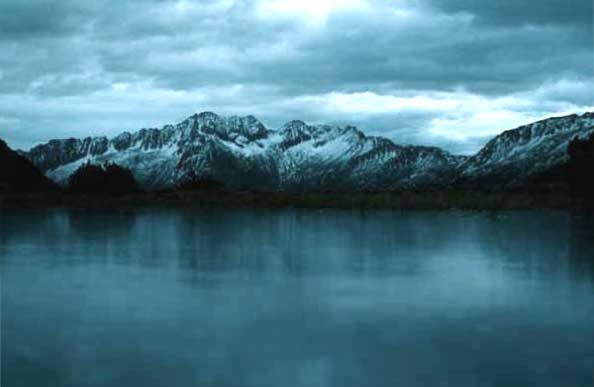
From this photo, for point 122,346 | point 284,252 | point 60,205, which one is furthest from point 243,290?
point 60,205

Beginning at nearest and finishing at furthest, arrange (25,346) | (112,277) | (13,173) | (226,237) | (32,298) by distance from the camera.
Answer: (25,346), (32,298), (112,277), (226,237), (13,173)

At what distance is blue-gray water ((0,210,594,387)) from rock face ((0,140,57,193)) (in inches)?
2730

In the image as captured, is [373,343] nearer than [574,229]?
Yes

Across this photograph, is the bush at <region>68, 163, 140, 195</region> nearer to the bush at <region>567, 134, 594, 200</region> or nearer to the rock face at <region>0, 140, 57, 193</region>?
the rock face at <region>0, 140, 57, 193</region>

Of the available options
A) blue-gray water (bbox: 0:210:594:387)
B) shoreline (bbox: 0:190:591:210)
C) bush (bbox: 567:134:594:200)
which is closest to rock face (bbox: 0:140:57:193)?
shoreline (bbox: 0:190:591:210)

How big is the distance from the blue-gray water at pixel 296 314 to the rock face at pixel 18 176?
69.4 metres

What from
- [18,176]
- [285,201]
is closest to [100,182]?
[18,176]

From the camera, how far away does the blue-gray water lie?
1268 cm

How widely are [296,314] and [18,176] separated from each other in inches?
3707

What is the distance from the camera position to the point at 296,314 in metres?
17.6

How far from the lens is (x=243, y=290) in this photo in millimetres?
20922

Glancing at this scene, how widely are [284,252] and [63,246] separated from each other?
31.9 ft

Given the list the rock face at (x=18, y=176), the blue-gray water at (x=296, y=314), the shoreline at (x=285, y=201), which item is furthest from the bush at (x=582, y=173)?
the rock face at (x=18, y=176)

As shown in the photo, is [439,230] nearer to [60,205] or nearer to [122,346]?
[122,346]
